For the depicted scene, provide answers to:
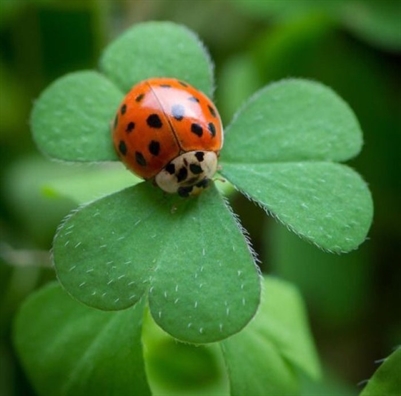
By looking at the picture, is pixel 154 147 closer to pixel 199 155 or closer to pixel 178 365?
pixel 199 155

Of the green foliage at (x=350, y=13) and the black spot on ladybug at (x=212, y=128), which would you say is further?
the green foliage at (x=350, y=13)

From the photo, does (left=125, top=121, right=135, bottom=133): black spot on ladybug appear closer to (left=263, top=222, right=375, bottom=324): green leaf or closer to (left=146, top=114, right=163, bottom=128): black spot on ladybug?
(left=146, top=114, right=163, bottom=128): black spot on ladybug

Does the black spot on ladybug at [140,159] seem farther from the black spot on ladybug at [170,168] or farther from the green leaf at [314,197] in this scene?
the green leaf at [314,197]

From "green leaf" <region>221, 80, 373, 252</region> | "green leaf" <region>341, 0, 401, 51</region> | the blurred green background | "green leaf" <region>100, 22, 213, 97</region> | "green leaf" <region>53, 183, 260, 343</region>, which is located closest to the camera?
"green leaf" <region>53, 183, 260, 343</region>

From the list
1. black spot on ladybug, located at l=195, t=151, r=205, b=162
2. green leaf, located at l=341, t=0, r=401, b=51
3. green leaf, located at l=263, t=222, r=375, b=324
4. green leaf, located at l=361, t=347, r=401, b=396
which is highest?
black spot on ladybug, located at l=195, t=151, r=205, b=162

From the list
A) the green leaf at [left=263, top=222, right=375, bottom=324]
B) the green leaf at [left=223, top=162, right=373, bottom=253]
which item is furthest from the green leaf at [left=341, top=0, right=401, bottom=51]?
the green leaf at [left=223, top=162, right=373, bottom=253]

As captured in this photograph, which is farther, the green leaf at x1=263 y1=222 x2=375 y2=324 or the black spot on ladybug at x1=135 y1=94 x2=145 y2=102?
the green leaf at x1=263 y1=222 x2=375 y2=324

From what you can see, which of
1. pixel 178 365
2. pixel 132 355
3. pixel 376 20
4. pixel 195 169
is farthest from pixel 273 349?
pixel 376 20

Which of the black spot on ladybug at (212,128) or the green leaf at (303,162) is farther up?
the black spot on ladybug at (212,128)

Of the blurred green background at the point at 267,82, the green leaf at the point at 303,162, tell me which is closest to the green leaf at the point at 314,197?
the green leaf at the point at 303,162
